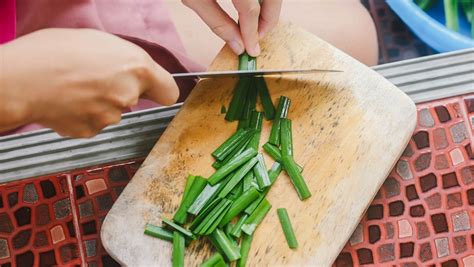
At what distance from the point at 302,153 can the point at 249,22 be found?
247 mm

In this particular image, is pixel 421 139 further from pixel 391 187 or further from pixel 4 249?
pixel 4 249

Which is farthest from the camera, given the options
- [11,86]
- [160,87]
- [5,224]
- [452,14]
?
[452,14]

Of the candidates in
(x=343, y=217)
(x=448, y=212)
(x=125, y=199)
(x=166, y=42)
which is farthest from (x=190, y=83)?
(x=448, y=212)

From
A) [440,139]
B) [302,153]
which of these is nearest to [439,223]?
[440,139]

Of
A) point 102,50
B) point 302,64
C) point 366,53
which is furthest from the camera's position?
point 366,53

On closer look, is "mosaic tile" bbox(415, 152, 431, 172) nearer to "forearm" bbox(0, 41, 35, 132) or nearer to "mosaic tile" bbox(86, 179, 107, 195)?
"mosaic tile" bbox(86, 179, 107, 195)

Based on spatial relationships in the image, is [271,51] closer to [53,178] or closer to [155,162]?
[155,162]

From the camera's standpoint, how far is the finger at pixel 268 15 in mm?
1044

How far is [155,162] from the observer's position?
1004 millimetres

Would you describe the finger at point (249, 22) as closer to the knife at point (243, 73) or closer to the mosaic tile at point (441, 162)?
the knife at point (243, 73)

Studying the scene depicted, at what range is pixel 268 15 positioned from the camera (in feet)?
3.47

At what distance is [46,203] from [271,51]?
483mm

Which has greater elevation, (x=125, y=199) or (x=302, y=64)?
(x=302, y=64)

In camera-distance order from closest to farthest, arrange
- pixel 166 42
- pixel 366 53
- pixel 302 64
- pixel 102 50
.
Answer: pixel 102 50 < pixel 302 64 < pixel 166 42 < pixel 366 53
